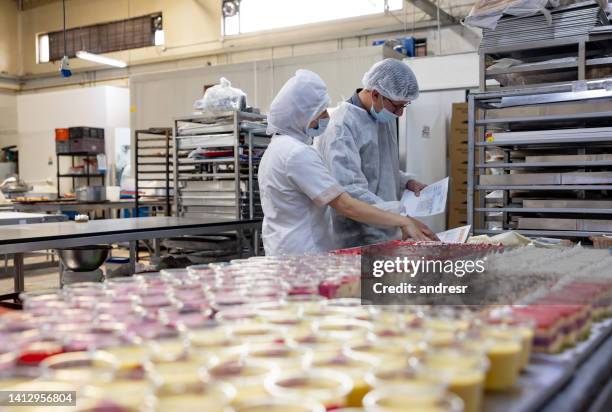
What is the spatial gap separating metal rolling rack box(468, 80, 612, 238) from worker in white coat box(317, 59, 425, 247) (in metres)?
0.36

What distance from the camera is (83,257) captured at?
390 cm

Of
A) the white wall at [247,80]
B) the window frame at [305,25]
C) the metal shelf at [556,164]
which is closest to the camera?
the metal shelf at [556,164]

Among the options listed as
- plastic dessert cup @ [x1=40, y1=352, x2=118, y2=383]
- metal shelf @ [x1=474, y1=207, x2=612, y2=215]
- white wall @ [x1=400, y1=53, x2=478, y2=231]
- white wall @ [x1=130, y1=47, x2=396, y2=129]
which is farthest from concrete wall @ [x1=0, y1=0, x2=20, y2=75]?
plastic dessert cup @ [x1=40, y1=352, x2=118, y2=383]

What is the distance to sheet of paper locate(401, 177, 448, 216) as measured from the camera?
245 centimetres

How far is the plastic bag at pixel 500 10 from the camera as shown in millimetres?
2646

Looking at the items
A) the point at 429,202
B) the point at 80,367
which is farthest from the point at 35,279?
the point at 80,367

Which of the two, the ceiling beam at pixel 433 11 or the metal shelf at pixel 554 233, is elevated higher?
the ceiling beam at pixel 433 11

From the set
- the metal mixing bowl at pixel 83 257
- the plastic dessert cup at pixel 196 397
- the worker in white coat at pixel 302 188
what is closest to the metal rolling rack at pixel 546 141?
the worker in white coat at pixel 302 188

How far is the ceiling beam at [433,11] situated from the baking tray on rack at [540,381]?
6.29 metres

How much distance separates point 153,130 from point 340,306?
5.32m

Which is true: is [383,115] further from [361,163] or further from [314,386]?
[314,386]

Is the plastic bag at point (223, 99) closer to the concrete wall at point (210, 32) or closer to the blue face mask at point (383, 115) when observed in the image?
the blue face mask at point (383, 115)

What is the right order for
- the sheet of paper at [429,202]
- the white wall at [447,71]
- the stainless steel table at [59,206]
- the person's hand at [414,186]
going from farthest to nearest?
the stainless steel table at [59,206]
the white wall at [447,71]
the person's hand at [414,186]
the sheet of paper at [429,202]

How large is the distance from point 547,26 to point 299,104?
4.17 ft
